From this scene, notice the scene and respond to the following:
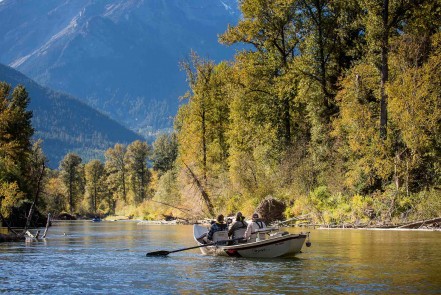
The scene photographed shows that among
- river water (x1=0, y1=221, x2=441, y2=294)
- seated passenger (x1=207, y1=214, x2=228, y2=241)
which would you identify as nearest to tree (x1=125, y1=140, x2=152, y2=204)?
river water (x1=0, y1=221, x2=441, y2=294)

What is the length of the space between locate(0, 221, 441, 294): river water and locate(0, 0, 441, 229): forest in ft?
34.3

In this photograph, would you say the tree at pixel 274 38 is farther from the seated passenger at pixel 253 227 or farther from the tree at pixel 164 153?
the tree at pixel 164 153

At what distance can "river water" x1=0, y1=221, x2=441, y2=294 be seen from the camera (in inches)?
822

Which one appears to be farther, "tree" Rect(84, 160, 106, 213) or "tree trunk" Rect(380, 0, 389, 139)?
"tree" Rect(84, 160, 106, 213)

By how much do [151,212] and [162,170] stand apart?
47.4m

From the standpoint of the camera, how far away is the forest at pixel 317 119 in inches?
1791

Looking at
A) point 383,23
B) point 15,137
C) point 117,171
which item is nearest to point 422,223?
point 383,23

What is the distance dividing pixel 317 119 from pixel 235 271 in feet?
108

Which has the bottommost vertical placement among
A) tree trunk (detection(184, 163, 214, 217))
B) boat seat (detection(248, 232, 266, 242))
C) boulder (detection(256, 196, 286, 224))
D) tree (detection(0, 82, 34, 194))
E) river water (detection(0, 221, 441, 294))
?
river water (detection(0, 221, 441, 294))

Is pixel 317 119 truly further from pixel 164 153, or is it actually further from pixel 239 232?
pixel 164 153

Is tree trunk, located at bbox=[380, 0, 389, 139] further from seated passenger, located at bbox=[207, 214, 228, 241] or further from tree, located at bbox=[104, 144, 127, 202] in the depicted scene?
tree, located at bbox=[104, 144, 127, 202]

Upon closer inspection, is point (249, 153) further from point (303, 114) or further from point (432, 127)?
point (432, 127)

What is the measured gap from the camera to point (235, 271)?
25609 mm

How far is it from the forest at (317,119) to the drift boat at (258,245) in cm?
1598
